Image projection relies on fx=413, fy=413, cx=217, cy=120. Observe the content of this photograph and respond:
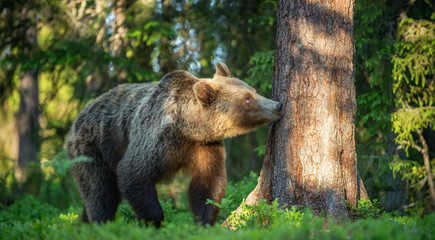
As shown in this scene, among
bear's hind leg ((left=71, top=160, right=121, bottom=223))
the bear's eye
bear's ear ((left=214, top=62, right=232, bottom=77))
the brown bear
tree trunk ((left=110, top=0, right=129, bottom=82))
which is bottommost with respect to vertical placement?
bear's hind leg ((left=71, top=160, right=121, bottom=223))

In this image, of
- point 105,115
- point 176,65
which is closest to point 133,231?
point 105,115

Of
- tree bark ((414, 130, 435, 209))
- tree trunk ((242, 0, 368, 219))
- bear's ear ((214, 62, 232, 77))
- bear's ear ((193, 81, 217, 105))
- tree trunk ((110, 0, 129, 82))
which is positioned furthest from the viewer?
tree trunk ((110, 0, 129, 82))

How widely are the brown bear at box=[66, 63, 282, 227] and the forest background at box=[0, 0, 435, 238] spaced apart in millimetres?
1707

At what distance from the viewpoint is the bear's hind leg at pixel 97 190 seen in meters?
6.25

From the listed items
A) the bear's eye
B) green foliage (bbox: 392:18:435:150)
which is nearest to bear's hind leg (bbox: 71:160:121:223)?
the bear's eye

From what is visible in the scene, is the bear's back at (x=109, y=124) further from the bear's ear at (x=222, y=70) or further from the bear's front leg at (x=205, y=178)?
the bear's front leg at (x=205, y=178)

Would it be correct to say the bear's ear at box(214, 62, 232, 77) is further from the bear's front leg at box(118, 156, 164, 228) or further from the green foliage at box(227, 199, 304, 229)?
the green foliage at box(227, 199, 304, 229)

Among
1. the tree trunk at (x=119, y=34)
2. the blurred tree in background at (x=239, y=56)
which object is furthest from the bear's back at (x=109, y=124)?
the tree trunk at (x=119, y=34)

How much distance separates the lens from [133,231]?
12.1ft

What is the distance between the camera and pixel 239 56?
36.4 feet

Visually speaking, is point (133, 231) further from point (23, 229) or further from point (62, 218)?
point (62, 218)

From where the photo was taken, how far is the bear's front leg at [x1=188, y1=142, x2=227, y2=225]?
558cm

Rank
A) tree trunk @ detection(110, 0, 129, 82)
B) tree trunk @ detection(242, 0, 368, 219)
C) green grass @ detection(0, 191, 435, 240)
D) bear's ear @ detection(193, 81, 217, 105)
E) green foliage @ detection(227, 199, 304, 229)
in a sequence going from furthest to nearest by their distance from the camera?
tree trunk @ detection(110, 0, 129, 82) → bear's ear @ detection(193, 81, 217, 105) → tree trunk @ detection(242, 0, 368, 219) → green foliage @ detection(227, 199, 304, 229) → green grass @ detection(0, 191, 435, 240)

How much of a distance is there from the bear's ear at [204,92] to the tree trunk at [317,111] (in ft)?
3.09
